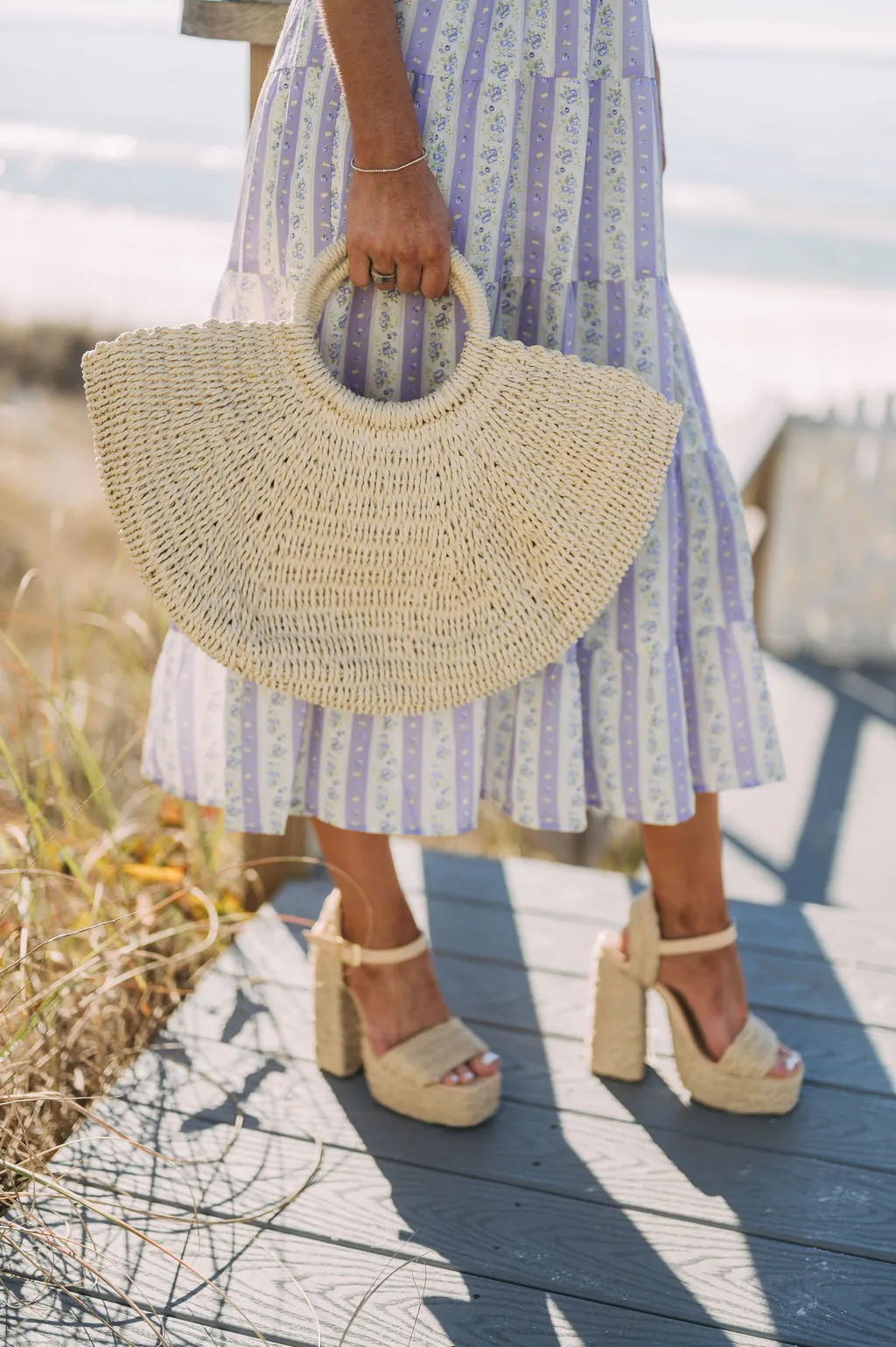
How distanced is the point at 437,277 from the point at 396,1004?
2.75ft

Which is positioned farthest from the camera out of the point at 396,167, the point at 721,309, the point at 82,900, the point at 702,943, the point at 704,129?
the point at 704,129

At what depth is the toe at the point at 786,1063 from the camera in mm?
1451

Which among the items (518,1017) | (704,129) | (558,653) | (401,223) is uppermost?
(704,129)

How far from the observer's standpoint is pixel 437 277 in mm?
1177

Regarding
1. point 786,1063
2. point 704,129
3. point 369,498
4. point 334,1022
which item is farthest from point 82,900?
point 704,129

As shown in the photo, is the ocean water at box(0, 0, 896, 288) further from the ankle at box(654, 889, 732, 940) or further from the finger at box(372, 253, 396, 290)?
the ankle at box(654, 889, 732, 940)

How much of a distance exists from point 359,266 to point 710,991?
0.91 meters

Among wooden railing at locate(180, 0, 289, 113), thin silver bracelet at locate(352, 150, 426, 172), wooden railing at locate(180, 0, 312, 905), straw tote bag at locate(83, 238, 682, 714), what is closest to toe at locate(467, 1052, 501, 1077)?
wooden railing at locate(180, 0, 312, 905)

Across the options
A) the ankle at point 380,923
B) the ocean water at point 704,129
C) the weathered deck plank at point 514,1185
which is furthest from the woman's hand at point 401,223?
the ocean water at point 704,129

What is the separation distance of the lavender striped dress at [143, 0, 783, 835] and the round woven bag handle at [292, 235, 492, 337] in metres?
0.06

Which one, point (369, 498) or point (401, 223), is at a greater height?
point (401, 223)

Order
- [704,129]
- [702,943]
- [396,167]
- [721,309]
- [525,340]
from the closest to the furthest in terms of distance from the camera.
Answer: [396,167], [525,340], [702,943], [721,309], [704,129]

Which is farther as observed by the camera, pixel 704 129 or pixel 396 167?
pixel 704 129

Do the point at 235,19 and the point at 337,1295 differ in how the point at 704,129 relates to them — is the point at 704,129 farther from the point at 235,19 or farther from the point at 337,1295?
the point at 337,1295
